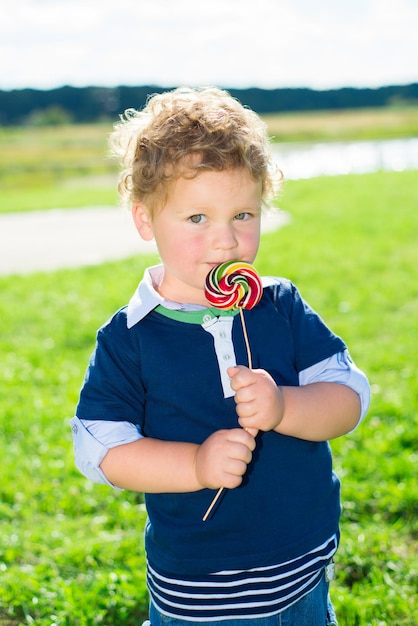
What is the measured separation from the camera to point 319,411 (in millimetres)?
1907

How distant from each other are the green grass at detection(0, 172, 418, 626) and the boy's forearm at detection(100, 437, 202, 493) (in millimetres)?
1056

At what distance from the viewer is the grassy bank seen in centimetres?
1697

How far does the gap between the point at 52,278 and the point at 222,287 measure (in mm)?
6447

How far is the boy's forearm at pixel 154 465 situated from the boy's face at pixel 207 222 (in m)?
0.42

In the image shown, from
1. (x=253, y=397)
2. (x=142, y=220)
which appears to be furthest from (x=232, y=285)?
(x=142, y=220)

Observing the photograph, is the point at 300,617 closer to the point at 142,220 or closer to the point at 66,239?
the point at 142,220

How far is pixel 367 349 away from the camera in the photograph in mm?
5289

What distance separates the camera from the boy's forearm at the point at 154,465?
5.84 ft

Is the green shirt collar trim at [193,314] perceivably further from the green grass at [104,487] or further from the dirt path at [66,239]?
the dirt path at [66,239]

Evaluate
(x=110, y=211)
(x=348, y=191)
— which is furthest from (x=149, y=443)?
(x=348, y=191)

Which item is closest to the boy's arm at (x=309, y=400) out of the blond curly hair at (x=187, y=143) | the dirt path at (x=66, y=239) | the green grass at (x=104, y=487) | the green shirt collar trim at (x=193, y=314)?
the green shirt collar trim at (x=193, y=314)

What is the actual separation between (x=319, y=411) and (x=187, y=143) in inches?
28.7

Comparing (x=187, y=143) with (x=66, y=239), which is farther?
(x=66, y=239)

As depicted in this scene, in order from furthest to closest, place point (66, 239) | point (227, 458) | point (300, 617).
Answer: point (66, 239) → point (300, 617) → point (227, 458)
